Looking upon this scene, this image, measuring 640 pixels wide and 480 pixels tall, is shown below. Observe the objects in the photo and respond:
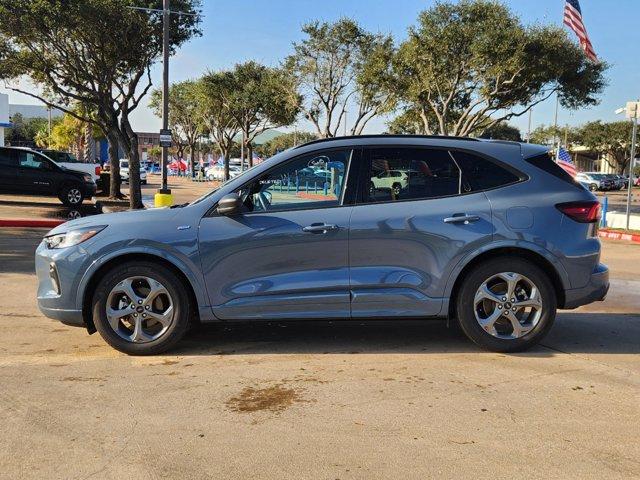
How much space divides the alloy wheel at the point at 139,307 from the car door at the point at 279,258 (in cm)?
40

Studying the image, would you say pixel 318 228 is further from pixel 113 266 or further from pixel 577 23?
pixel 577 23

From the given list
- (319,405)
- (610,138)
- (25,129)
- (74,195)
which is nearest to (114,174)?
(74,195)

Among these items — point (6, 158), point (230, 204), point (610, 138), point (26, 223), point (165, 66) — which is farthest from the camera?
point (610, 138)

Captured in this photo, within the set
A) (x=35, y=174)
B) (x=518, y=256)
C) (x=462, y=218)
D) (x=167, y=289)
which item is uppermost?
(x=35, y=174)

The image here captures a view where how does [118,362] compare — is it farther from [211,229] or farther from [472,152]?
[472,152]

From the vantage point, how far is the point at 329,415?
3889mm

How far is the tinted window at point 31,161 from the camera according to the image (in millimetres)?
19938

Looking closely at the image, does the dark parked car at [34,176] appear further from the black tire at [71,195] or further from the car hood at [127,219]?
the car hood at [127,219]

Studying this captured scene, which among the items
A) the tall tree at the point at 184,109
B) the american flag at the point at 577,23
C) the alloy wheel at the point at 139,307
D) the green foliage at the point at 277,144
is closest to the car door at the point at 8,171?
the alloy wheel at the point at 139,307

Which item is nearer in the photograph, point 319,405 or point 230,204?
point 319,405

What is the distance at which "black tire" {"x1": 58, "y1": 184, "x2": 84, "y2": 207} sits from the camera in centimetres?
2022

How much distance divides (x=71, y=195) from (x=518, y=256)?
1821cm

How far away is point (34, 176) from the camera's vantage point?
19875 mm

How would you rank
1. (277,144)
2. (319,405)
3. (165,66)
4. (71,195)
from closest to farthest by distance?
1. (319,405)
2. (165,66)
3. (71,195)
4. (277,144)
